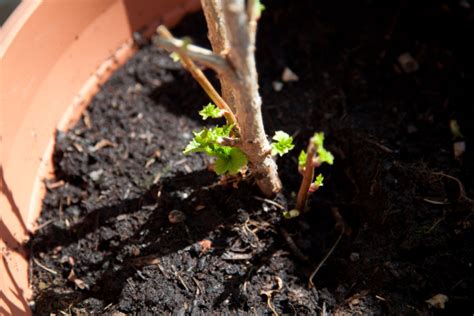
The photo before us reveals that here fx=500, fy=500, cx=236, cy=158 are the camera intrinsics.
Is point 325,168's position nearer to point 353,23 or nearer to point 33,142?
point 353,23

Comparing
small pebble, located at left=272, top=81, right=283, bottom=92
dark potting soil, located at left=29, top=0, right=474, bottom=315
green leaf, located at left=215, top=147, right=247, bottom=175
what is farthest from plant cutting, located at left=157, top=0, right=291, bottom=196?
small pebble, located at left=272, top=81, right=283, bottom=92

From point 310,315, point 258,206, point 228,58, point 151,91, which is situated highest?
point 228,58

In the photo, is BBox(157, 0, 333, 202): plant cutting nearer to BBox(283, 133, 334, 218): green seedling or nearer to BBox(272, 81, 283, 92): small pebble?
BBox(283, 133, 334, 218): green seedling

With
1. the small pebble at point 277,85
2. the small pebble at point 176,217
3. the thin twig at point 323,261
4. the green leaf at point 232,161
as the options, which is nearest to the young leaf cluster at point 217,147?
the green leaf at point 232,161

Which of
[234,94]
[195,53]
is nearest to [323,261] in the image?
[234,94]

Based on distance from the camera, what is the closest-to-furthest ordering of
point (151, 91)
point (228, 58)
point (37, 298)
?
point (228, 58) → point (37, 298) → point (151, 91)

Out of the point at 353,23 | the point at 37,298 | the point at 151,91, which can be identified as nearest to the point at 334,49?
the point at 353,23

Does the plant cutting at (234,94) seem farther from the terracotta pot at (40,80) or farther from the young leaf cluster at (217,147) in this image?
the terracotta pot at (40,80)
